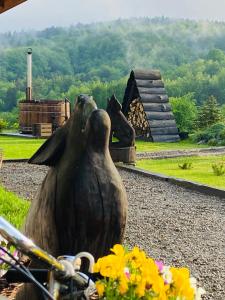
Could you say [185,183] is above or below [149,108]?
below

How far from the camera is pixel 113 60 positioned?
40844mm

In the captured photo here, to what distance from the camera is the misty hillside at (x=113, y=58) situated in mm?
31750

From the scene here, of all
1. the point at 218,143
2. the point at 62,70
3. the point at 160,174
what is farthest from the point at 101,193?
the point at 62,70

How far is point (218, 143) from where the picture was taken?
50.2 feet

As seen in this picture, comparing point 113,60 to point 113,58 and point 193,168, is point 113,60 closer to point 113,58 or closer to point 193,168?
point 113,58

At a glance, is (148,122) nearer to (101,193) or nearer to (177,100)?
(177,100)

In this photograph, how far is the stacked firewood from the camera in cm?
1675

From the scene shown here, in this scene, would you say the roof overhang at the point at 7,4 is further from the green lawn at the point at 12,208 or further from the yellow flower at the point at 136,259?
the yellow flower at the point at 136,259

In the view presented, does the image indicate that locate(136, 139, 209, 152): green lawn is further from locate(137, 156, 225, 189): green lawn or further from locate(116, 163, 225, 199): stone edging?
locate(116, 163, 225, 199): stone edging

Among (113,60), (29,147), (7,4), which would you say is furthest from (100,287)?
(113,60)

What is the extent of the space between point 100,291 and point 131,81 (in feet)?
52.9

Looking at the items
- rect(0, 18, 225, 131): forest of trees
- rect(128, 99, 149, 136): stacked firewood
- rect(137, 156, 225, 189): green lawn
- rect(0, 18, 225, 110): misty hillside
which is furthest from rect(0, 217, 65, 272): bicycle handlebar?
rect(0, 18, 225, 110): misty hillside

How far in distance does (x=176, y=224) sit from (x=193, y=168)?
15.0 feet

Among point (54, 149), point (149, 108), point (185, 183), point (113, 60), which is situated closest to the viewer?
point (54, 149)
